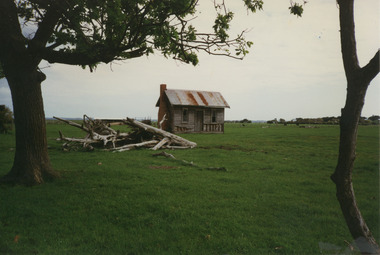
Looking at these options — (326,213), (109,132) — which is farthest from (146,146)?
(326,213)

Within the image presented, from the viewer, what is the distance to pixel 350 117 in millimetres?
3730

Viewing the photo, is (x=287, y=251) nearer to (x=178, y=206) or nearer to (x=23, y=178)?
(x=178, y=206)

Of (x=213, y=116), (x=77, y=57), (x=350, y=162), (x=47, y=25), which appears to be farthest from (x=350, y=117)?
(x=213, y=116)

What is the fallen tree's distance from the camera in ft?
57.9

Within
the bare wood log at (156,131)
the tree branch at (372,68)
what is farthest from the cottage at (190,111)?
the tree branch at (372,68)

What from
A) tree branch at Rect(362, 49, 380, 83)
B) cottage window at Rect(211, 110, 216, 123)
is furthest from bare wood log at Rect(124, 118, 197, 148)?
cottage window at Rect(211, 110, 216, 123)

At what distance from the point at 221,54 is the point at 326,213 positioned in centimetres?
514

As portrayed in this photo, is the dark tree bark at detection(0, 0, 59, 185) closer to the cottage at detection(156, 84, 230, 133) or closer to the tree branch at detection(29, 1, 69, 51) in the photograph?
the tree branch at detection(29, 1, 69, 51)

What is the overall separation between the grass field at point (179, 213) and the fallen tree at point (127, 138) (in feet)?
22.5

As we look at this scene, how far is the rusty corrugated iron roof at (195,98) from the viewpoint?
34.4 m

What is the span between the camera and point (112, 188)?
26.9 feet

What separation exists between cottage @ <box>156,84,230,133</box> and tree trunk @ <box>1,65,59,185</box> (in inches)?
975

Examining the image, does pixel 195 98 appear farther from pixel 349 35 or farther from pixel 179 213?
pixel 349 35

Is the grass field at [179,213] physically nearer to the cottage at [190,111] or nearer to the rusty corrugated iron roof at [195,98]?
the cottage at [190,111]
